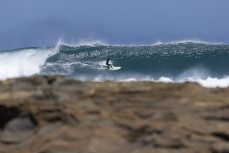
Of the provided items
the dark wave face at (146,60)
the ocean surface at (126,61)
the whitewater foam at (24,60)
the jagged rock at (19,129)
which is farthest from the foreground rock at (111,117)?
the whitewater foam at (24,60)

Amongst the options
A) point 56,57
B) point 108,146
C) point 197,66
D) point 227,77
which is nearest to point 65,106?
point 108,146

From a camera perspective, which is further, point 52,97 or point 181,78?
point 181,78

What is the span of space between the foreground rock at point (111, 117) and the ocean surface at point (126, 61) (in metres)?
23.8

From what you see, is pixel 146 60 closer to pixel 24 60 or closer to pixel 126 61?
pixel 126 61

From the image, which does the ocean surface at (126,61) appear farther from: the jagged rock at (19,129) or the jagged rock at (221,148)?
the jagged rock at (221,148)

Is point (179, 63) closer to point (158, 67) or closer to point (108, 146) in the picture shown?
point (158, 67)

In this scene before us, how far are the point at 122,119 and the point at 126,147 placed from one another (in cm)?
68

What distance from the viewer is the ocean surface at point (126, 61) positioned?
37750 millimetres

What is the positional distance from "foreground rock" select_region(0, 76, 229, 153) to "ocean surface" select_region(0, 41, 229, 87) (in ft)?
77.9

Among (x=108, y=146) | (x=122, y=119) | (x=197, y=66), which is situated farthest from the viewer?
(x=197, y=66)

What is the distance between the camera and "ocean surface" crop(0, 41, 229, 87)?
124ft

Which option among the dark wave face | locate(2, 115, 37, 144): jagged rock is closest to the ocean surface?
the dark wave face

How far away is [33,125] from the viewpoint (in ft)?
32.0

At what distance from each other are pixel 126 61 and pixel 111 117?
1309 inches
